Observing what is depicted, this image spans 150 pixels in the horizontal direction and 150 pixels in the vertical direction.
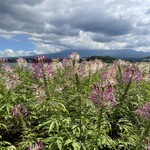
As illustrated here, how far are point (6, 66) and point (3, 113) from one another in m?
4.34

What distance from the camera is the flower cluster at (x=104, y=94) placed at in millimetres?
5754

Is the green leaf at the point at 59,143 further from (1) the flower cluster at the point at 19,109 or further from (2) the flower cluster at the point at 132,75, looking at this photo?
(2) the flower cluster at the point at 132,75

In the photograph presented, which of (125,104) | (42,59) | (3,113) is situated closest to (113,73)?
(125,104)

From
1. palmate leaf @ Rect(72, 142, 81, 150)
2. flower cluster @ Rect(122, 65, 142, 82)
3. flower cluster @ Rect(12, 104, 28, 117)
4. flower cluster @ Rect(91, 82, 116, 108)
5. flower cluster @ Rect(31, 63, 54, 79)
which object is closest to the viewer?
flower cluster @ Rect(91, 82, 116, 108)

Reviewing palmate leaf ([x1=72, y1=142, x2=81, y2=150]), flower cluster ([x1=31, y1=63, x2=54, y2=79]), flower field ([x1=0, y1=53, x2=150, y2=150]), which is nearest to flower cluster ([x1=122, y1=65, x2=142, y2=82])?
flower field ([x1=0, y1=53, x2=150, y2=150])

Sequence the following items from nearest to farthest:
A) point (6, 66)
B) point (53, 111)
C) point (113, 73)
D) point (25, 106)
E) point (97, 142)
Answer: point (97, 142)
point (53, 111)
point (25, 106)
point (113, 73)
point (6, 66)

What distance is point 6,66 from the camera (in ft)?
39.7

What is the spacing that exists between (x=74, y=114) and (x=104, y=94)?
183 cm

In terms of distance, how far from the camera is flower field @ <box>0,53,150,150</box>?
20.1 feet

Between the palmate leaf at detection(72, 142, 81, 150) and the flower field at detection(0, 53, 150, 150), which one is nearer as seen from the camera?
the palmate leaf at detection(72, 142, 81, 150)

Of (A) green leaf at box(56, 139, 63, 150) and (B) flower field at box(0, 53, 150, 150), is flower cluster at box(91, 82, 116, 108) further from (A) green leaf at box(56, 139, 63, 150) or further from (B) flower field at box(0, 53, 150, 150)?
(A) green leaf at box(56, 139, 63, 150)

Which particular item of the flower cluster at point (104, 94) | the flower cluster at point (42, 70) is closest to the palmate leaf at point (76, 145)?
the flower cluster at point (104, 94)

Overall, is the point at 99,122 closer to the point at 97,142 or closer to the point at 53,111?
Answer: the point at 97,142

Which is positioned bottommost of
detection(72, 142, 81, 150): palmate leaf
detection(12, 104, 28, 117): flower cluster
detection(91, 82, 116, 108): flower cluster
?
detection(72, 142, 81, 150): palmate leaf
